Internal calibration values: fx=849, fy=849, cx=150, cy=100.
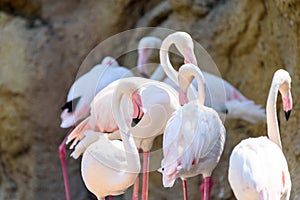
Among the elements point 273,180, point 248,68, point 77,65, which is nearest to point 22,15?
point 77,65

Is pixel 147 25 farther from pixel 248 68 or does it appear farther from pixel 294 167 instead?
pixel 294 167

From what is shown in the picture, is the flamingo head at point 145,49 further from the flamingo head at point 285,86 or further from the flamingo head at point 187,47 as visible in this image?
the flamingo head at point 285,86

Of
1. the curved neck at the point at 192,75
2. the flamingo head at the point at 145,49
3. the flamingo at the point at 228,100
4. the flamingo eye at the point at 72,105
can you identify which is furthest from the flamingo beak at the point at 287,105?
the flamingo head at the point at 145,49

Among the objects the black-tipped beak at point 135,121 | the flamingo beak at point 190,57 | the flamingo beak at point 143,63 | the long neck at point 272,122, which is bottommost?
the flamingo beak at point 143,63

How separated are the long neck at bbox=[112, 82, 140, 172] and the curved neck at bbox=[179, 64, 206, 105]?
0.38m

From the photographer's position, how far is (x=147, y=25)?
6469 mm

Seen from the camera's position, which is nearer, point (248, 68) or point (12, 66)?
point (248, 68)

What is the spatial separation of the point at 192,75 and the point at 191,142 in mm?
512

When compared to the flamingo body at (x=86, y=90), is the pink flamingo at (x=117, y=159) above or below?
above

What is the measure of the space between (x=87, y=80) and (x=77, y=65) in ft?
3.35

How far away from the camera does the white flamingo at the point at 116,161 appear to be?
4305mm

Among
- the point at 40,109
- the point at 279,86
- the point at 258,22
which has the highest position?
the point at 279,86

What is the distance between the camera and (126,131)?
173 inches

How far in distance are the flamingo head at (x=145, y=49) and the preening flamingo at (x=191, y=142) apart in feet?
5.29
